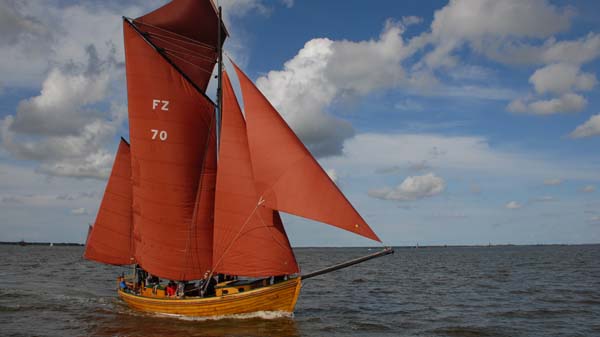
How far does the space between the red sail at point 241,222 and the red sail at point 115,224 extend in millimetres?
11026

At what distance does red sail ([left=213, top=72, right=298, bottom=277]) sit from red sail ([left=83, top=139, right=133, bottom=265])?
11026 millimetres

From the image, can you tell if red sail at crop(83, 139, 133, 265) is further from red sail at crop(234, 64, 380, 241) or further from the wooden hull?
red sail at crop(234, 64, 380, 241)

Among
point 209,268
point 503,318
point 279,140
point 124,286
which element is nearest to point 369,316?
point 503,318

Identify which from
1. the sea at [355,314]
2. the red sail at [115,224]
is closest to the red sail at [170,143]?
the sea at [355,314]

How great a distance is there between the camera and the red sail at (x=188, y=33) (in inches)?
1057

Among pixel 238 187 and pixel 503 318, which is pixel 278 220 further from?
pixel 503 318

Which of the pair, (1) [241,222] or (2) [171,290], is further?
(2) [171,290]

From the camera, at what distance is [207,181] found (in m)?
26.0

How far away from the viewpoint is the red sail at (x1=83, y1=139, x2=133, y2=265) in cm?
3300

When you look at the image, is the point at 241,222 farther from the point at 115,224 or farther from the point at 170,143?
the point at 115,224

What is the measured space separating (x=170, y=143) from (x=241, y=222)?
225 inches

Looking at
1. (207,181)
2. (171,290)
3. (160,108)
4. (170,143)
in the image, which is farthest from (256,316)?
(160,108)

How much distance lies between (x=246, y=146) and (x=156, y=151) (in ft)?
16.6

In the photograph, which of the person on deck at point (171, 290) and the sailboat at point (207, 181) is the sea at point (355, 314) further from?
the sailboat at point (207, 181)
